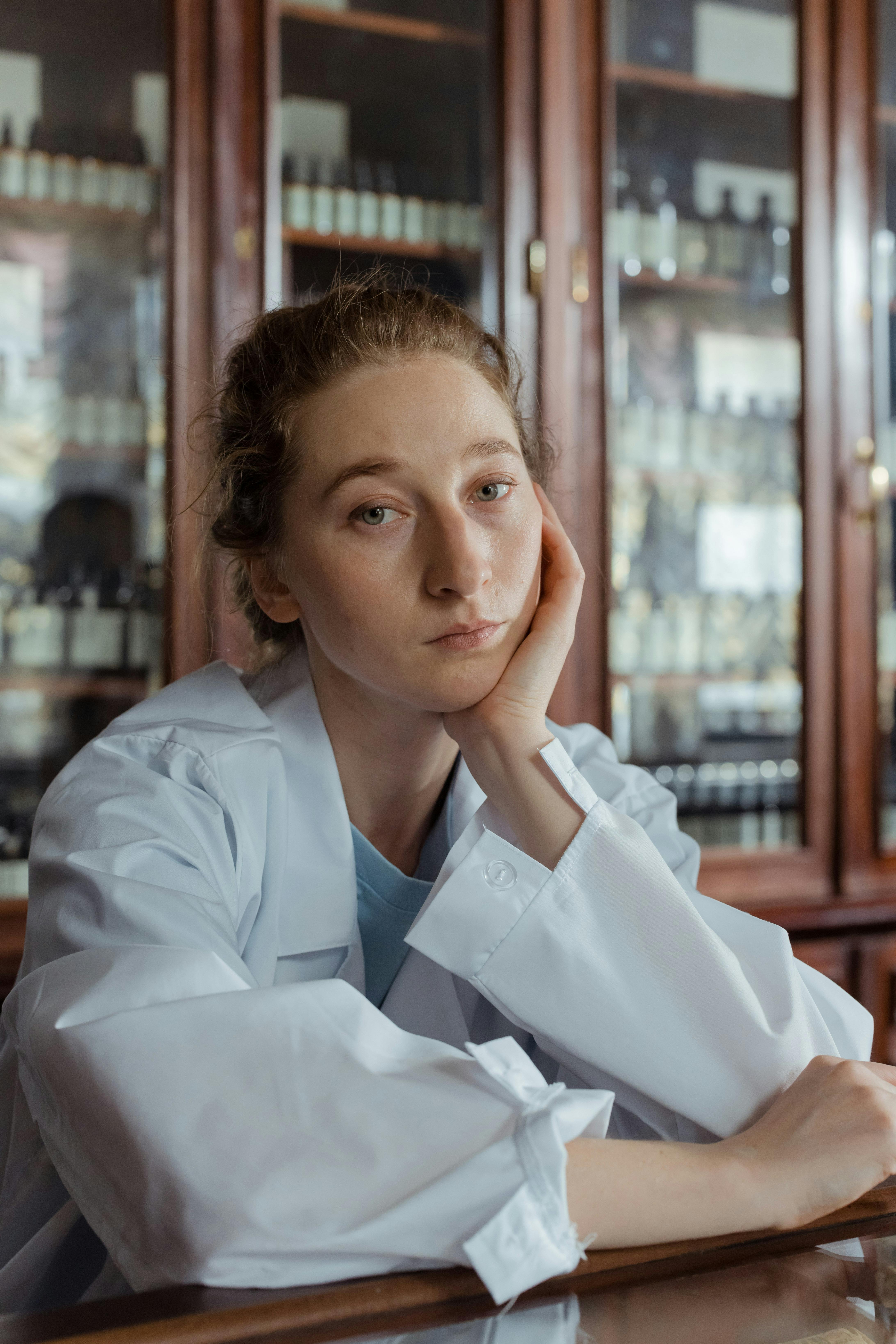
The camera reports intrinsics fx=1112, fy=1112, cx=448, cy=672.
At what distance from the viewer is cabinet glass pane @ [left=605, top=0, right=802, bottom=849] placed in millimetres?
2334

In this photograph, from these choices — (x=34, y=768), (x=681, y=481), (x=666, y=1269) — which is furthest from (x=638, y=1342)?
(x=681, y=481)

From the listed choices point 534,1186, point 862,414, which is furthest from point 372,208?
point 534,1186

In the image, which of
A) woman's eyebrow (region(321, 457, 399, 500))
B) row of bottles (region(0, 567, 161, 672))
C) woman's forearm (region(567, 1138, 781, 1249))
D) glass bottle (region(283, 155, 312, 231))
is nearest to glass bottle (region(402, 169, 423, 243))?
glass bottle (region(283, 155, 312, 231))

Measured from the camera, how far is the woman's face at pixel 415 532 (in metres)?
0.98

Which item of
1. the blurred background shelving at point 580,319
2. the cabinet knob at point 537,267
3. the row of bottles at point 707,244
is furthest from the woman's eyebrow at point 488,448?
the row of bottles at point 707,244

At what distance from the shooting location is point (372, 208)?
2213mm

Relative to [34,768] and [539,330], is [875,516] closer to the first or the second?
[539,330]

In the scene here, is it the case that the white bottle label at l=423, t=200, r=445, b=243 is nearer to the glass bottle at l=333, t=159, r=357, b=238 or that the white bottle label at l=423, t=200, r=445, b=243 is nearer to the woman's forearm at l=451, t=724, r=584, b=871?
the glass bottle at l=333, t=159, r=357, b=238

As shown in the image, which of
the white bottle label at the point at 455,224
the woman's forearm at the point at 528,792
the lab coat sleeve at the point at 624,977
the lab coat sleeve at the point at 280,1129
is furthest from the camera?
the white bottle label at the point at 455,224

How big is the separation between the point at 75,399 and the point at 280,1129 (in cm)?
173

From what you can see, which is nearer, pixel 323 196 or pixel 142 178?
pixel 142 178

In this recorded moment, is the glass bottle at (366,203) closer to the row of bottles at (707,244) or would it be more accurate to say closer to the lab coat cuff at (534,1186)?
the row of bottles at (707,244)

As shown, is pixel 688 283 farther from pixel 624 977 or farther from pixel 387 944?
pixel 624 977

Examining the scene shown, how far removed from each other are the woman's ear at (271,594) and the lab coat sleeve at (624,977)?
0.36 metres
